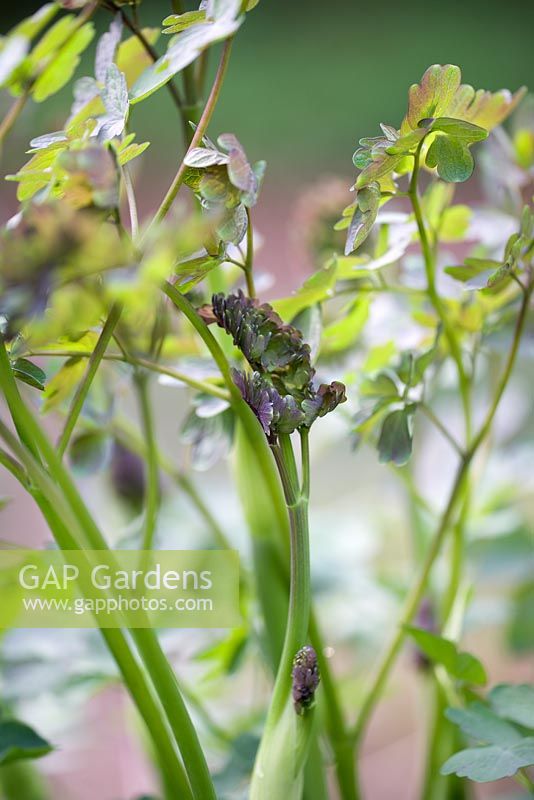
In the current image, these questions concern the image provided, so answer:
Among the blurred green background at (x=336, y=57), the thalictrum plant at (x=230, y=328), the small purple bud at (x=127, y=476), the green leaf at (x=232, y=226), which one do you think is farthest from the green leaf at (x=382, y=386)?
the blurred green background at (x=336, y=57)

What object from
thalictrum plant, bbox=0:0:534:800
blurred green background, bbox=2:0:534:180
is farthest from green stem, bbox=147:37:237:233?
blurred green background, bbox=2:0:534:180

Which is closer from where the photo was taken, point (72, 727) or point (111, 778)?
point (72, 727)

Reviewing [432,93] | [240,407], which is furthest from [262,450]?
[432,93]

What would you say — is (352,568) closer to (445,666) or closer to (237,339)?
(445,666)

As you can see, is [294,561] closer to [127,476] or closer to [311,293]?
[311,293]

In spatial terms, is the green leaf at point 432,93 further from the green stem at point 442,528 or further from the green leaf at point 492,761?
the green leaf at point 492,761

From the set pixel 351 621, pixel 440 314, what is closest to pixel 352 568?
pixel 351 621

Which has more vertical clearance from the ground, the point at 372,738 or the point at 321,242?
the point at 321,242
